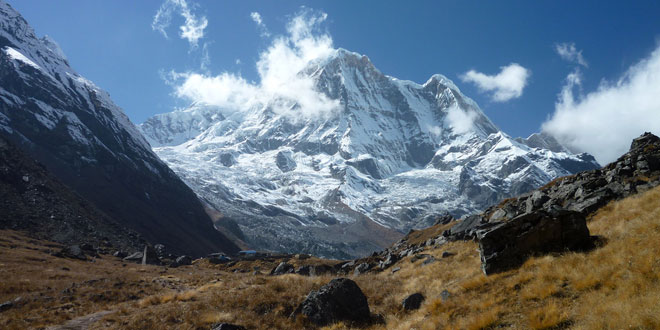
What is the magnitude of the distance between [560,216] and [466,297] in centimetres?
632

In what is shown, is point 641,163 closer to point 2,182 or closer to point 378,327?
point 378,327

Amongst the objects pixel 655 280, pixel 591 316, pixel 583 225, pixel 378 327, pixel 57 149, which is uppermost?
pixel 57 149

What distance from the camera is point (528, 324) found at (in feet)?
37.8

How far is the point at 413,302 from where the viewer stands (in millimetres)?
17594

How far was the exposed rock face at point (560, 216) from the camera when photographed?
17.0 meters

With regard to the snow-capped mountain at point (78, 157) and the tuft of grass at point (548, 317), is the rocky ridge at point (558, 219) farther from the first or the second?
the snow-capped mountain at point (78, 157)

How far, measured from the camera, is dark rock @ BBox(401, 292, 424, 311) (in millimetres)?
17312

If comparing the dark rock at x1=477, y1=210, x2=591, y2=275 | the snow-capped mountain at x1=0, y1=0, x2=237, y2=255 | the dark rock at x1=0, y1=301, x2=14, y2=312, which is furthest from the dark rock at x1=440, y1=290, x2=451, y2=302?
the snow-capped mountain at x1=0, y1=0, x2=237, y2=255

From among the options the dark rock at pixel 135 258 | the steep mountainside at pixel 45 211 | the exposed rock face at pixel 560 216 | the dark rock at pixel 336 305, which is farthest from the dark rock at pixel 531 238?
the steep mountainside at pixel 45 211

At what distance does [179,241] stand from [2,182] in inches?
3271

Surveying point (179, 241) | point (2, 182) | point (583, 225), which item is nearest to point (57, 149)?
point (179, 241)

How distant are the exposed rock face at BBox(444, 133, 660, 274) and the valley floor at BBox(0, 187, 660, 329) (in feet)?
3.65

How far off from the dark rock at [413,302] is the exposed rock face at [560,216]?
10.8 ft

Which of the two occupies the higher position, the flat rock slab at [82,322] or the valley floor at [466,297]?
the valley floor at [466,297]
